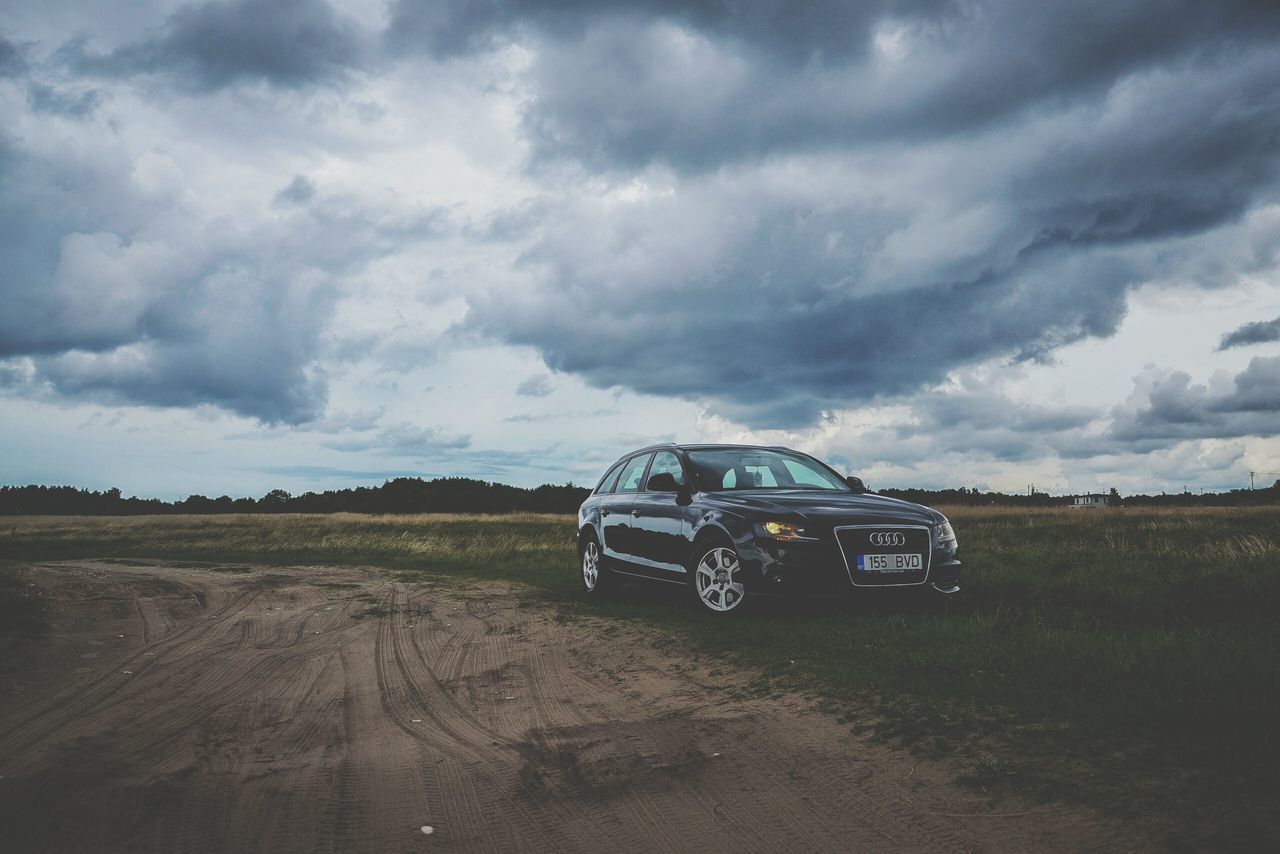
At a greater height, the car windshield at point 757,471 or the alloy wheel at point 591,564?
the car windshield at point 757,471

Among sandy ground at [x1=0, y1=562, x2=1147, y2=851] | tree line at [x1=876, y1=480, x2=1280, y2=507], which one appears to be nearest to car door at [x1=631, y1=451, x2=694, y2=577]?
sandy ground at [x1=0, y1=562, x2=1147, y2=851]

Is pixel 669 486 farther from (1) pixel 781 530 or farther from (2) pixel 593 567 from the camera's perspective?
(2) pixel 593 567

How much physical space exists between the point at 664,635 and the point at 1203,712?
13.5 ft

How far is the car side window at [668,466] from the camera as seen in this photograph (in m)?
9.16

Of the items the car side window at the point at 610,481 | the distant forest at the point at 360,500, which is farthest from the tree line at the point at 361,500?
the car side window at the point at 610,481

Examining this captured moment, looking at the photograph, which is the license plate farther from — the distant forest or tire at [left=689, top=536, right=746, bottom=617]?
the distant forest

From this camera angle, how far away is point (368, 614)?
9.21 meters

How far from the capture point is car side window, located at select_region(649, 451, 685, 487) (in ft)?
30.0

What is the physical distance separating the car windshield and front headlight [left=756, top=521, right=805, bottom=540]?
1.29 meters

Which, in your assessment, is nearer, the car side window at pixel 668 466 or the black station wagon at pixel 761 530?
the black station wagon at pixel 761 530

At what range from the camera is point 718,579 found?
313 inches

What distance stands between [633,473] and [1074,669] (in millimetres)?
5998

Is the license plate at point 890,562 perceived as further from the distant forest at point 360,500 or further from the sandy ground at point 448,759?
the distant forest at point 360,500

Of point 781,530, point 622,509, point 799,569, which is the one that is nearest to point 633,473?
point 622,509
